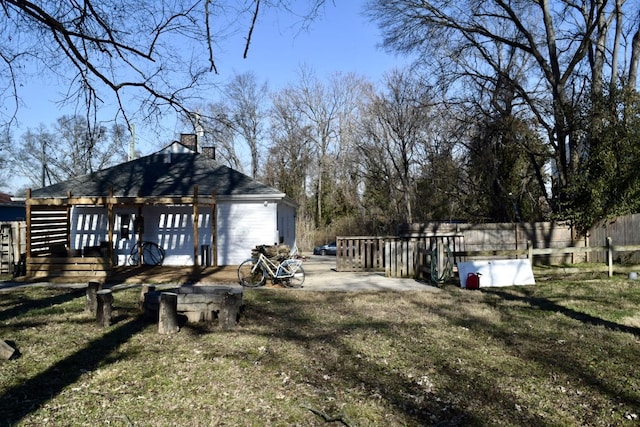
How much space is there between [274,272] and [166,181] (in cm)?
751

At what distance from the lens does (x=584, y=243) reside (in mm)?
17906

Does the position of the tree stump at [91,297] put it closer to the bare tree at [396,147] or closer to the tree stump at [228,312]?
the tree stump at [228,312]

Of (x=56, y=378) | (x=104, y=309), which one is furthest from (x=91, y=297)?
(x=56, y=378)

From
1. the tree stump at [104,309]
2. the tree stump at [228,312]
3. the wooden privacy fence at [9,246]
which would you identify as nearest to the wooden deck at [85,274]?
the wooden privacy fence at [9,246]

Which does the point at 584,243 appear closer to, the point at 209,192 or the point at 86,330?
the point at 209,192

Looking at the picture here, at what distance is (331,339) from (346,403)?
2361mm

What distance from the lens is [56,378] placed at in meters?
5.44

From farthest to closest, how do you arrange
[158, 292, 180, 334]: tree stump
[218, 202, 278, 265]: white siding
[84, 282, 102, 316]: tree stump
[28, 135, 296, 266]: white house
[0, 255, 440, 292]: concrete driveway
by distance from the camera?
[218, 202, 278, 265]: white siding, [28, 135, 296, 266]: white house, [0, 255, 440, 292]: concrete driveway, [84, 282, 102, 316]: tree stump, [158, 292, 180, 334]: tree stump

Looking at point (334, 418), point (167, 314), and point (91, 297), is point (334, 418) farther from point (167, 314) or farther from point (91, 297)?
point (91, 297)

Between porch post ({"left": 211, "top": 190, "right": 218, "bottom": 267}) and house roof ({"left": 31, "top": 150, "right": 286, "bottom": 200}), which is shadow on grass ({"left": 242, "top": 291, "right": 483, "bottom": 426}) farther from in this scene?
house roof ({"left": 31, "top": 150, "right": 286, "bottom": 200})

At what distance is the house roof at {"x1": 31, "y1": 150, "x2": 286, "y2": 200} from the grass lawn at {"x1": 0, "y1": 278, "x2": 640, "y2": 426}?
7.80 m

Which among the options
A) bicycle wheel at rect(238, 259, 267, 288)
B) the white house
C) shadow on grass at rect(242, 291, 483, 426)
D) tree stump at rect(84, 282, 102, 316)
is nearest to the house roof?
the white house

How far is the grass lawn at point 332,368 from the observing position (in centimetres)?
458

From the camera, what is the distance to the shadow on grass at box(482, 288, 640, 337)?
313 inches
